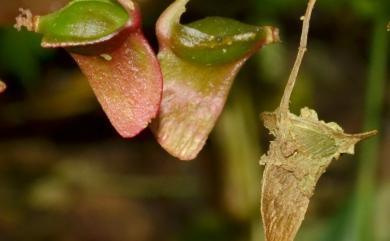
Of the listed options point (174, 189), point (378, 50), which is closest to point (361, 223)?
point (378, 50)

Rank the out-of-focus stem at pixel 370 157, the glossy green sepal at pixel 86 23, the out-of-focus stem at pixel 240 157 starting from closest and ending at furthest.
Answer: the glossy green sepal at pixel 86 23 < the out-of-focus stem at pixel 370 157 < the out-of-focus stem at pixel 240 157

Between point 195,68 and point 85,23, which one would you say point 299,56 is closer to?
point 195,68

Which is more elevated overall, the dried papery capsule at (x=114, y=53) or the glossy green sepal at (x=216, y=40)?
the glossy green sepal at (x=216, y=40)

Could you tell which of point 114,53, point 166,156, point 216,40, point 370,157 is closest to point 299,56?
point 216,40

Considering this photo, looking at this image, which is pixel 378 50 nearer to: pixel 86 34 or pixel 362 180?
pixel 362 180

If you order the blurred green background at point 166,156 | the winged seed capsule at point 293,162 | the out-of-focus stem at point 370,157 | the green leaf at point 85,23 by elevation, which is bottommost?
the blurred green background at point 166,156

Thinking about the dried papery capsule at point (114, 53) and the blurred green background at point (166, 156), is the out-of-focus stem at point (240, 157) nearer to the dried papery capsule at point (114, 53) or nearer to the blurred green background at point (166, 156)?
the blurred green background at point (166, 156)

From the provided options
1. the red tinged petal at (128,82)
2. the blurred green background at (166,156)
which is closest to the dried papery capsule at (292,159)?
the red tinged petal at (128,82)

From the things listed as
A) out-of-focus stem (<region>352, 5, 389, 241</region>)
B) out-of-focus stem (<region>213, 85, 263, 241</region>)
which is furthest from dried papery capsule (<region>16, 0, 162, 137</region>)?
out-of-focus stem (<region>213, 85, 263, 241</region>)

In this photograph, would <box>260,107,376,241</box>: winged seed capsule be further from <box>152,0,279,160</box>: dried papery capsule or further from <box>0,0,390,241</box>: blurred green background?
<box>0,0,390,241</box>: blurred green background
